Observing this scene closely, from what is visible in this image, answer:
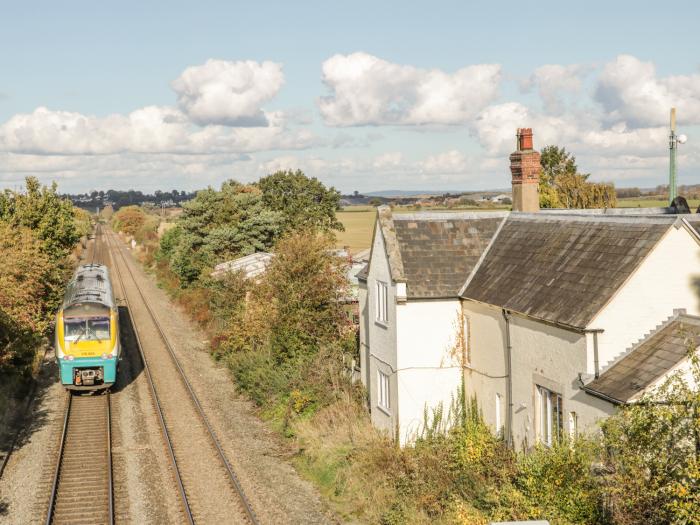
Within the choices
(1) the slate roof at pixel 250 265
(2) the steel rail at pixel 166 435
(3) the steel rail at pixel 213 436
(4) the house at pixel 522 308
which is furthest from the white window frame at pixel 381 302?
(1) the slate roof at pixel 250 265

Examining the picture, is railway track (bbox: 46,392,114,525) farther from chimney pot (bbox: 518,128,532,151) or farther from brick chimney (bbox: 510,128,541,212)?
chimney pot (bbox: 518,128,532,151)

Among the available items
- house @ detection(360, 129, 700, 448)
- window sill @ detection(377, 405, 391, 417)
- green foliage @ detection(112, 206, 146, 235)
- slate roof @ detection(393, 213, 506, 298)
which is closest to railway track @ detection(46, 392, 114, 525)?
window sill @ detection(377, 405, 391, 417)

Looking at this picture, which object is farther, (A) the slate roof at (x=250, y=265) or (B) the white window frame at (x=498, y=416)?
(A) the slate roof at (x=250, y=265)

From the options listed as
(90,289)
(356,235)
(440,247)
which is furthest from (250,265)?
(356,235)

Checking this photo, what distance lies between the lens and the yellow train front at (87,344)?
24.8 m

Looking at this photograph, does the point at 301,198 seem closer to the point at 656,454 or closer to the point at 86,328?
the point at 86,328

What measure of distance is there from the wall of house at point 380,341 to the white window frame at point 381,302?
0.11 metres

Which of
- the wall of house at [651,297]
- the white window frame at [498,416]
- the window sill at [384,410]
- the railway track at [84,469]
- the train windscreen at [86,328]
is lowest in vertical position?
the railway track at [84,469]

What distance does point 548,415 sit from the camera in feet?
52.9

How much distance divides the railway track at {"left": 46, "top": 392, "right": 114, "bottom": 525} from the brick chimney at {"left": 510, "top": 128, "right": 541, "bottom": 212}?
45.5 feet

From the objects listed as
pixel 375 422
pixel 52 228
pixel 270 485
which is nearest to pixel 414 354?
pixel 375 422

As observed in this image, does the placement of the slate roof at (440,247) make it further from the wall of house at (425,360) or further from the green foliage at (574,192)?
the green foliage at (574,192)

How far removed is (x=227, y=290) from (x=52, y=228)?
9611 mm

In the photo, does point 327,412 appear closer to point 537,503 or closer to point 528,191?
point 528,191
